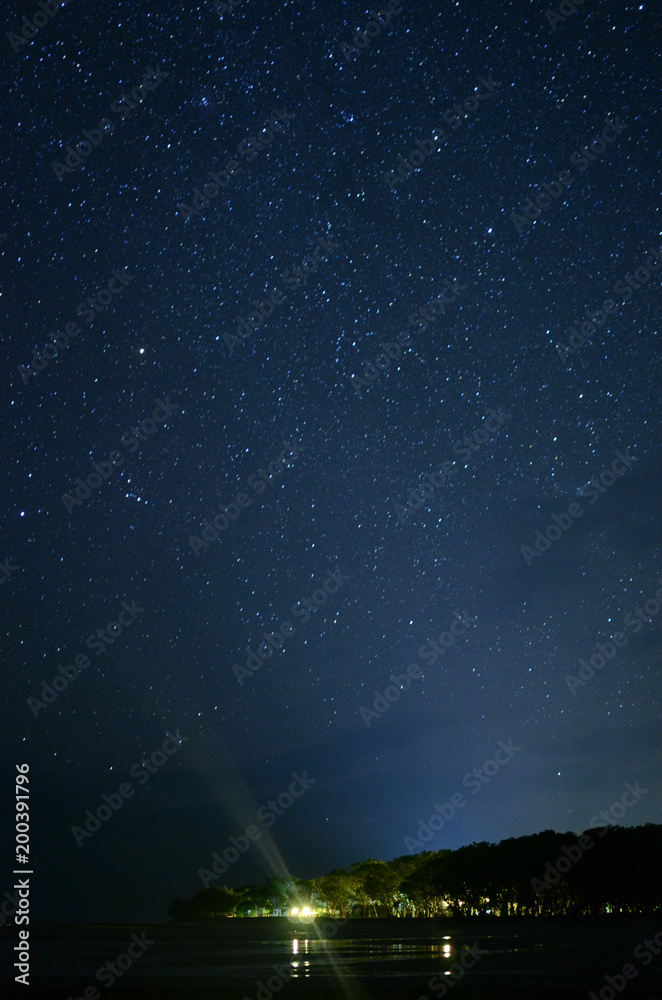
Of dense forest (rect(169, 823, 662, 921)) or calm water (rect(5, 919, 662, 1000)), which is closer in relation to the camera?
calm water (rect(5, 919, 662, 1000))

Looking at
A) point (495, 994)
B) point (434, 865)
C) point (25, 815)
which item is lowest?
point (495, 994)

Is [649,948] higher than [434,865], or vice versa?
[434,865]

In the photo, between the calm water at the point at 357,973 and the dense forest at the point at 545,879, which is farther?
the dense forest at the point at 545,879

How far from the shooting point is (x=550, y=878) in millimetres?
89500

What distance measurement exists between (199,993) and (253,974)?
5.38 m

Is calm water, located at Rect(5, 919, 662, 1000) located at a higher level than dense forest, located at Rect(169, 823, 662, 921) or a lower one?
lower

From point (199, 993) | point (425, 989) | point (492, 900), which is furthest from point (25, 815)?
point (492, 900)

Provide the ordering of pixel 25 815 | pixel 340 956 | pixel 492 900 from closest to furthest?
pixel 25 815 < pixel 340 956 < pixel 492 900

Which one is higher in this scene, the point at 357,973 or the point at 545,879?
the point at 545,879

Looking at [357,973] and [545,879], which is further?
[545,879]

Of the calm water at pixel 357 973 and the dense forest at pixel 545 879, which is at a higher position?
the dense forest at pixel 545 879

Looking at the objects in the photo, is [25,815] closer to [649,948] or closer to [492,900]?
[649,948]

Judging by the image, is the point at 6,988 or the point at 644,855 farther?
the point at 644,855

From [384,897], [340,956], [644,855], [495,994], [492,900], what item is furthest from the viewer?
[384,897]
